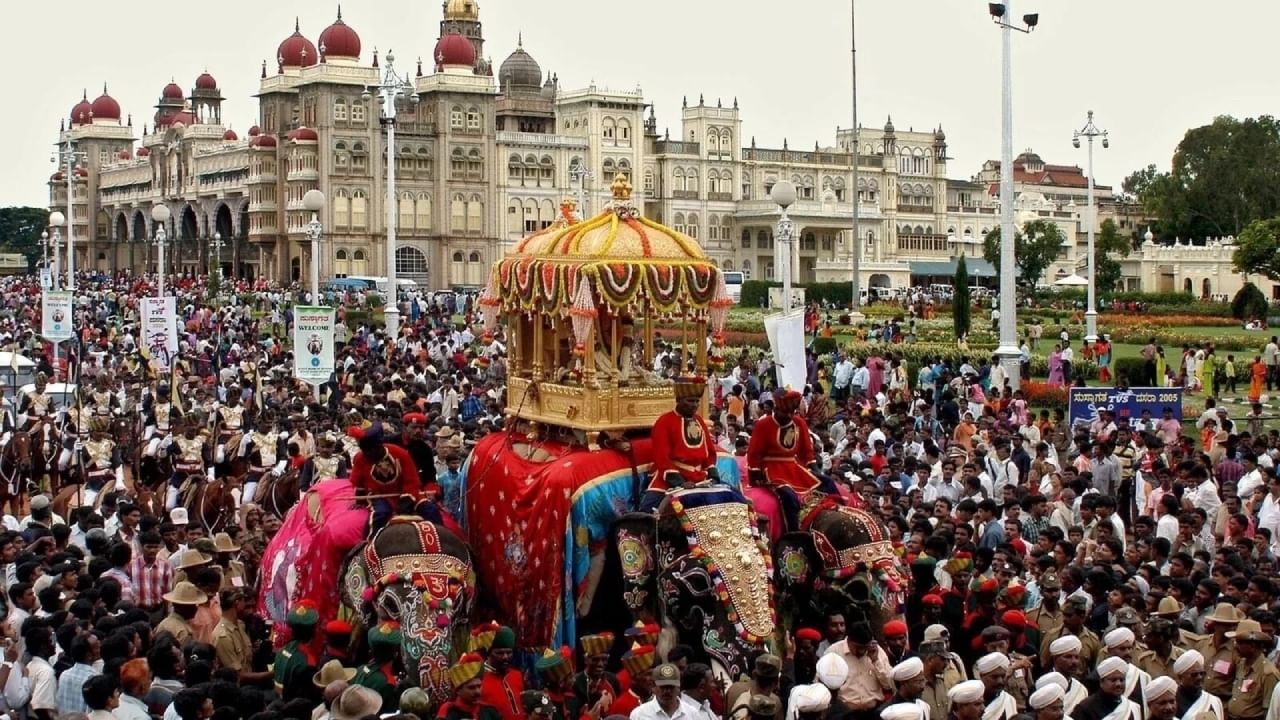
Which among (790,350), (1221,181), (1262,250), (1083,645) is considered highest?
(1221,181)

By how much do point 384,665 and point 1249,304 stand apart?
39.6 meters

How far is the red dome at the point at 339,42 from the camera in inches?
2960

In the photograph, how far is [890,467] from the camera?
54.7ft

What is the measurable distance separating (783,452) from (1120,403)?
925cm

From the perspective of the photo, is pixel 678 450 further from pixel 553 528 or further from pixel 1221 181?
pixel 1221 181

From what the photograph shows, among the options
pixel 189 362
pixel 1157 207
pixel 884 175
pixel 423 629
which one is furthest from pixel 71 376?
pixel 884 175

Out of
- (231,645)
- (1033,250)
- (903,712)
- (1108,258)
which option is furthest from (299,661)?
(1108,258)

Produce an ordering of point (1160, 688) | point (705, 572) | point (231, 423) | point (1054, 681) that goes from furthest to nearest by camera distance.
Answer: point (231, 423), point (705, 572), point (1054, 681), point (1160, 688)

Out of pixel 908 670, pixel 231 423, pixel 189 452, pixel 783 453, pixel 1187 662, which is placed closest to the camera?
pixel 908 670

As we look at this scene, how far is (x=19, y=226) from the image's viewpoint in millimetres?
123688

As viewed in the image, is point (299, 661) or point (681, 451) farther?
point (681, 451)

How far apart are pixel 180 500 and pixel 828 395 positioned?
1387 cm

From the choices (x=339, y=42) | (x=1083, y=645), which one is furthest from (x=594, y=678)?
(x=339, y=42)

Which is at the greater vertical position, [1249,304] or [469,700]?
[1249,304]
